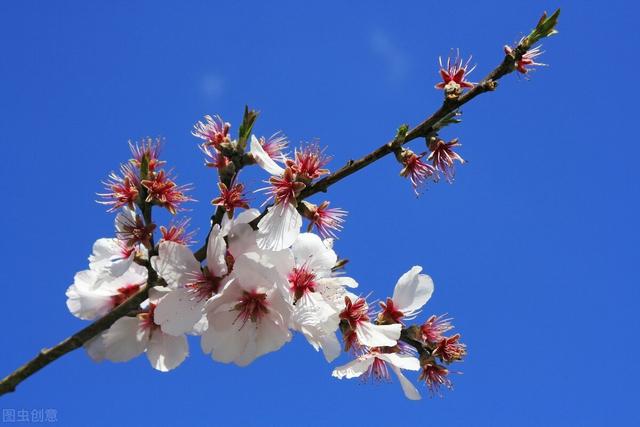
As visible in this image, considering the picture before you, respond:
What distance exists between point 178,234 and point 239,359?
56cm

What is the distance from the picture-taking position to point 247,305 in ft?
8.30

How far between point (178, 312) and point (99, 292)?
0.52 metres

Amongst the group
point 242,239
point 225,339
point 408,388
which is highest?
point 242,239

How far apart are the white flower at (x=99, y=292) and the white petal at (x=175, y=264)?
318 millimetres

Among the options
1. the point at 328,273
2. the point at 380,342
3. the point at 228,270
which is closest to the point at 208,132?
the point at 228,270

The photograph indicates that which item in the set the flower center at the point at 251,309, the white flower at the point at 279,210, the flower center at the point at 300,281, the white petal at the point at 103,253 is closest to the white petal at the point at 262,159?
the white flower at the point at 279,210

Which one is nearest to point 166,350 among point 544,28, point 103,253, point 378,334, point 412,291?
point 103,253

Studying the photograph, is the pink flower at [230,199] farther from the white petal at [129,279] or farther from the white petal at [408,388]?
the white petal at [408,388]

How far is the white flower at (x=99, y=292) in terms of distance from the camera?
9.12 ft

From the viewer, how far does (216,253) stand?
8.15ft

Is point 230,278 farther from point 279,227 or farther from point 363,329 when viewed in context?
point 363,329

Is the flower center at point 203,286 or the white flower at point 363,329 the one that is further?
the white flower at point 363,329

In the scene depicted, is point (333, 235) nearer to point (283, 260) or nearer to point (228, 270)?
point (283, 260)

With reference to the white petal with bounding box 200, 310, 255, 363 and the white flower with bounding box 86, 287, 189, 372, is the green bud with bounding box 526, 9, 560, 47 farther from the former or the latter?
the white flower with bounding box 86, 287, 189, 372
